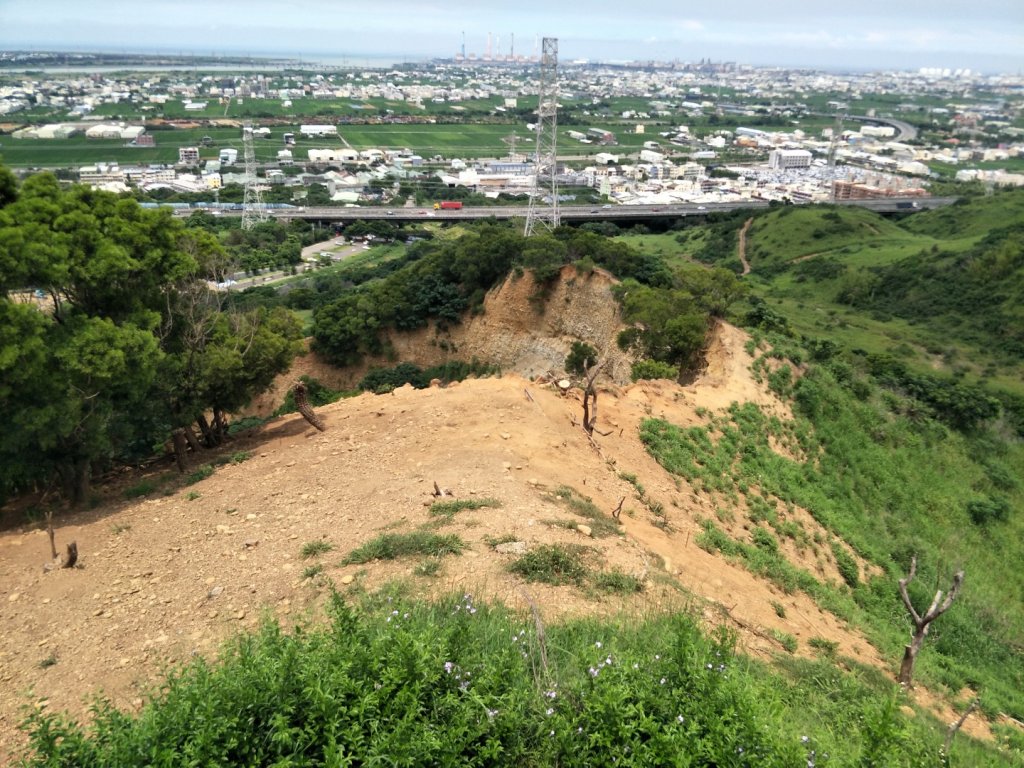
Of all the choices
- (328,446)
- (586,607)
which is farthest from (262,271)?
(586,607)

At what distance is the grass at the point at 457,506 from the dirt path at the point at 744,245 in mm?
56784

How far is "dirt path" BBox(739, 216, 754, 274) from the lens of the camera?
206ft

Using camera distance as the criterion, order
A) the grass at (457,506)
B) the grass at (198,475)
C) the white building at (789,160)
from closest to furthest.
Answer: the grass at (457,506)
the grass at (198,475)
the white building at (789,160)

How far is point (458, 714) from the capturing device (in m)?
4.80

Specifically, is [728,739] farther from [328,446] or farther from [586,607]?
[328,446]

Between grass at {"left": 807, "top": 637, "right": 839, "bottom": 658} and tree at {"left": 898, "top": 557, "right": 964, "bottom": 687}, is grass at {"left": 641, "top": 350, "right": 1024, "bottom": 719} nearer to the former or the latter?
grass at {"left": 807, "top": 637, "right": 839, "bottom": 658}

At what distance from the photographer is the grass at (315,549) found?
941 cm

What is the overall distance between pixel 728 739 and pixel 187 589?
7.21 m

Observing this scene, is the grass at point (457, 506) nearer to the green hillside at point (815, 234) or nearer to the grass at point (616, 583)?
the grass at point (616, 583)

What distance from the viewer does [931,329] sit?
43.3 metres

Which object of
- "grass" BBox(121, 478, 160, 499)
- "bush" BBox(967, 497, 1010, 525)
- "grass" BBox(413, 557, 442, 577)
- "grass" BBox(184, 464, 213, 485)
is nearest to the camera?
"grass" BBox(413, 557, 442, 577)

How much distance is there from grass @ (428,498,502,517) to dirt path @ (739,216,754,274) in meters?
56.8

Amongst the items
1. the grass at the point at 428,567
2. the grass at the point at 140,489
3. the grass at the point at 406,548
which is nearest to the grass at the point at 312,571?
the grass at the point at 406,548

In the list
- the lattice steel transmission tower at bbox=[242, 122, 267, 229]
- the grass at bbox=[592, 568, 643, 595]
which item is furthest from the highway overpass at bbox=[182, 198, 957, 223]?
the grass at bbox=[592, 568, 643, 595]
